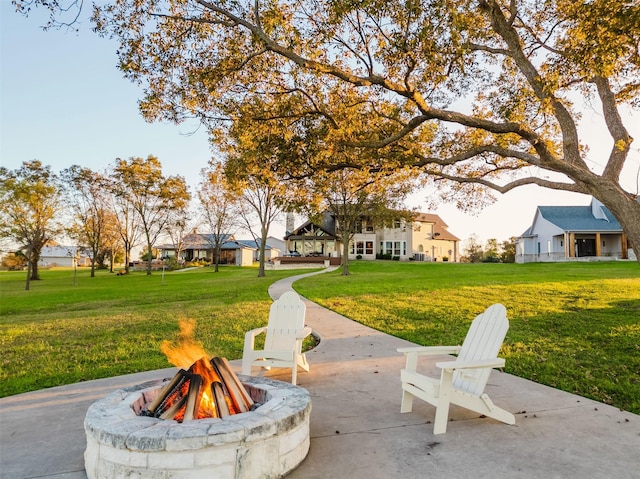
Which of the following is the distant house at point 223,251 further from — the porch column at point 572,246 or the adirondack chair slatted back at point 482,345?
the adirondack chair slatted back at point 482,345

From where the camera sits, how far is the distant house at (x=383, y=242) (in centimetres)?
4619

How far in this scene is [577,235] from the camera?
33969mm

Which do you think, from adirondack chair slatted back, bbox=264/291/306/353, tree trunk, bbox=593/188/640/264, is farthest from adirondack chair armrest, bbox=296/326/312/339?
tree trunk, bbox=593/188/640/264

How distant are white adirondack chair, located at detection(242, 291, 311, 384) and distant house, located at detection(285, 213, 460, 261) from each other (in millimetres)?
38666

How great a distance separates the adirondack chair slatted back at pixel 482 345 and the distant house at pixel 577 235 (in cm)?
3144

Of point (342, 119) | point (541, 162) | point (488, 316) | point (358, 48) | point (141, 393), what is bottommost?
point (141, 393)

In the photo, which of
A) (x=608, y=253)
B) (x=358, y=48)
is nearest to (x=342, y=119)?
(x=358, y=48)

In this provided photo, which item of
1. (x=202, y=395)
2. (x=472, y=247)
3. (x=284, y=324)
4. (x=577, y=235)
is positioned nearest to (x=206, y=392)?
(x=202, y=395)

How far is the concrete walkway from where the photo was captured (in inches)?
119

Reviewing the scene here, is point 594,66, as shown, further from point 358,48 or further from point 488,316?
point 488,316

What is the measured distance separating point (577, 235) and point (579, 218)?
1608 millimetres

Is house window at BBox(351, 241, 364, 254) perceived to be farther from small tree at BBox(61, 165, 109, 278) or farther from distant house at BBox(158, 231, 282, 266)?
small tree at BBox(61, 165, 109, 278)

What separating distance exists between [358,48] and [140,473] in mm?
6729

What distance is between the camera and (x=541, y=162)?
6.21 meters
